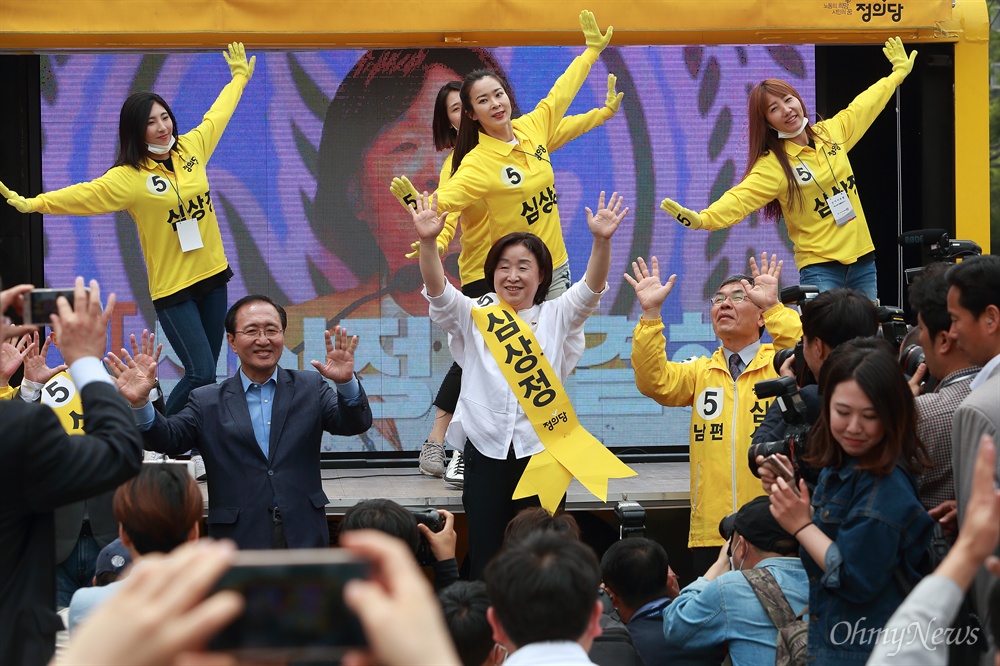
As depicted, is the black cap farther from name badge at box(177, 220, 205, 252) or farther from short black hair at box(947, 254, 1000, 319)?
name badge at box(177, 220, 205, 252)

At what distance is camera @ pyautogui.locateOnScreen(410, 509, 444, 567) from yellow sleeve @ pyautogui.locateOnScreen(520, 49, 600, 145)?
257 cm

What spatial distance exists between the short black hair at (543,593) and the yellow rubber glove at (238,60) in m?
4.32

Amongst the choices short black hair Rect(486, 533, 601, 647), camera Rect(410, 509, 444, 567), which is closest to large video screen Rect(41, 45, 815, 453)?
camera Rect(410, 509, 444, 567)

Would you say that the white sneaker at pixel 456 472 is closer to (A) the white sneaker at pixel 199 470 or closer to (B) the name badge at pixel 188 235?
(A) the white sneaker at pixel 199 470

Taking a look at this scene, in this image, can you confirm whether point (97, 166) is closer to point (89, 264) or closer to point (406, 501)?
point (89, 264)

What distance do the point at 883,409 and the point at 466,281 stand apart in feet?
10.5

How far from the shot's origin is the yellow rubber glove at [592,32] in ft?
19.1

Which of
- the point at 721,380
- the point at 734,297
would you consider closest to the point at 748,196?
the point at 734,297

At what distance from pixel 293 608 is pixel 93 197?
508cm

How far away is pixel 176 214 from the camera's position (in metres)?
5.91

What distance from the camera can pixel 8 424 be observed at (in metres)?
2.48

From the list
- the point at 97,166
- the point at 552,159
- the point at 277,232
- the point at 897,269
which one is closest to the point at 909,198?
the point at 897,269

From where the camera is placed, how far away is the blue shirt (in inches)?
138

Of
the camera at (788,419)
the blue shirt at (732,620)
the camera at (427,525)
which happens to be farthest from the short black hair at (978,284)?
the camera at (427,525)
